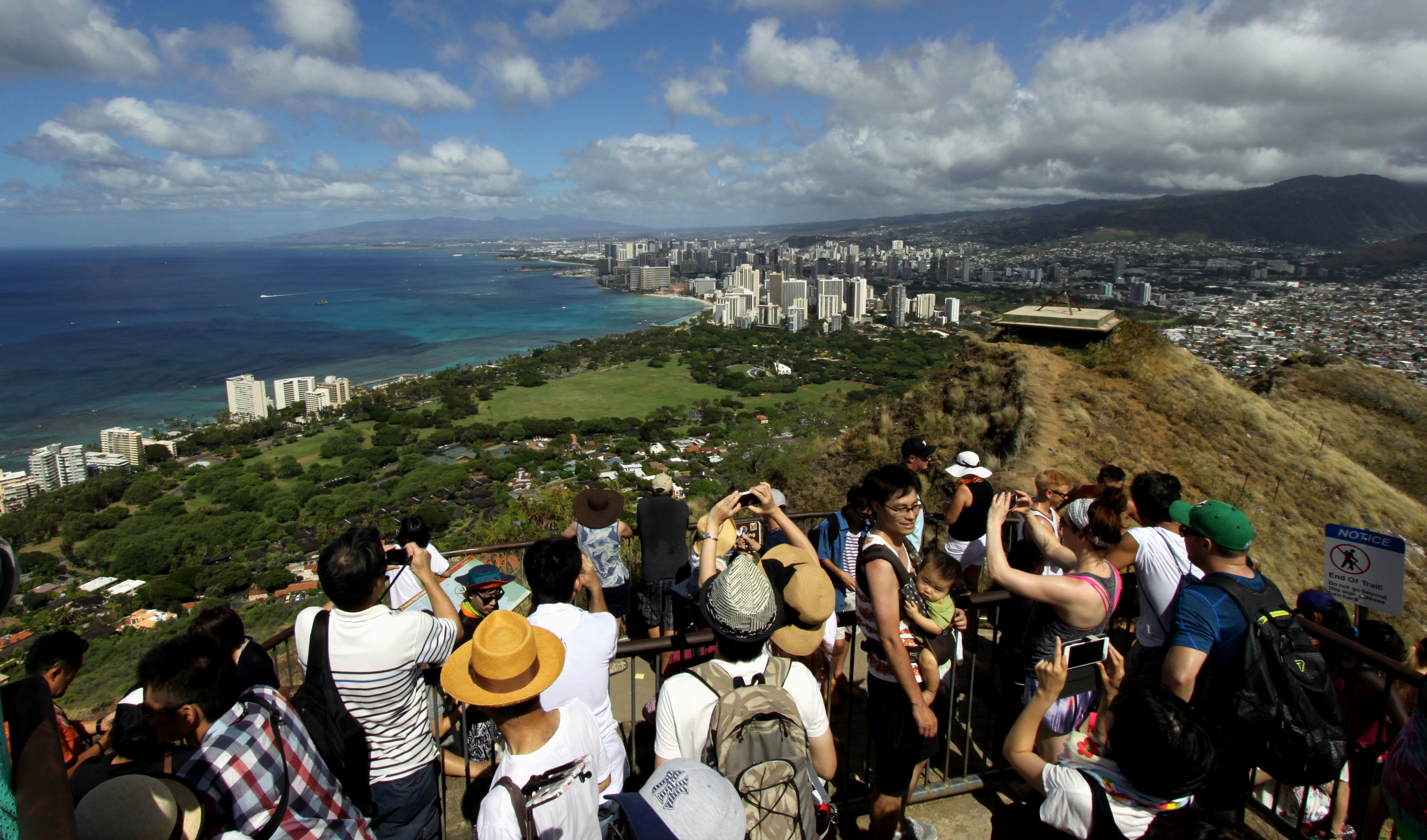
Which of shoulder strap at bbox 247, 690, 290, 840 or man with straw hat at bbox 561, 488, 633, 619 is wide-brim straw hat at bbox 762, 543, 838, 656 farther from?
man with straw hat at bbox 561, 488, 633, 619

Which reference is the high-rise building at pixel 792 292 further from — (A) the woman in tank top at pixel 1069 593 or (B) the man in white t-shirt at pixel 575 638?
(B) the man in white t-shirt at pixel 575 638

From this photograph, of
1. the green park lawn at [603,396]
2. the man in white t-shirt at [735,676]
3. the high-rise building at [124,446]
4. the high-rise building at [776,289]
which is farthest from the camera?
the high-rise building at [776,289]

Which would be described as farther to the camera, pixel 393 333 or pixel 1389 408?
pixel 393 333

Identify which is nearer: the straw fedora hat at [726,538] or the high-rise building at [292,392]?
the straw fedora hat at [726,538]

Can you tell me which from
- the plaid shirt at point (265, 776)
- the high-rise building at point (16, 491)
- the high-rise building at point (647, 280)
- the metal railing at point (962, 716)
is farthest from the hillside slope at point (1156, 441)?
the high-rise building at point (647, 280)

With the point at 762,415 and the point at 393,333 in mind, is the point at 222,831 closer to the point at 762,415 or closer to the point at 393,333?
the point at 762,415

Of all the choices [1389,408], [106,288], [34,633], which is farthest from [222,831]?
[106,288]
